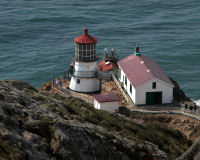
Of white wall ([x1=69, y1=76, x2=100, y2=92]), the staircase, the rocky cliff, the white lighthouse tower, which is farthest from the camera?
white wall ([x1=69, y1=76, x2=100, y2=92])

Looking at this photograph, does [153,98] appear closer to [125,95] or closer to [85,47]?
[125,95]

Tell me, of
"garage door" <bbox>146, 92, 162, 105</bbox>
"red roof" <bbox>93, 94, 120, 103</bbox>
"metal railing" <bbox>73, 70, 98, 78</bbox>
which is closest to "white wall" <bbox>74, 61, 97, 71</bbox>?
"metal railing" <bbox>73, 70, 98, 78</bbox>

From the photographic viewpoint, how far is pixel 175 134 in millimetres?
24688

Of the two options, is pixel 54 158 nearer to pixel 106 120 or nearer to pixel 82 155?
pixel 82 155

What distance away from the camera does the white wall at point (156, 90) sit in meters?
33.1

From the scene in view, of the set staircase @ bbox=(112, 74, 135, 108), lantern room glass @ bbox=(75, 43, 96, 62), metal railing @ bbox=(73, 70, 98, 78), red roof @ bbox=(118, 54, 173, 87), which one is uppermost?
lantern room glass @ bbox=(75, 43, 96, 62)

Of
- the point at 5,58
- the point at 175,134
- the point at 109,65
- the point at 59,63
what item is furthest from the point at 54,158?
the point at 5,58

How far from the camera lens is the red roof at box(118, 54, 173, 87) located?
110 ft

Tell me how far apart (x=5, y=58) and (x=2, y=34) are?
1344 centimetres

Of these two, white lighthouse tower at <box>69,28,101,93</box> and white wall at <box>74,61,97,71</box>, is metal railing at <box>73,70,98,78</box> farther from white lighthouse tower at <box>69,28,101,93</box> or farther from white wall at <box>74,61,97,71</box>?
white wall at <box>74,61,97,71</box>

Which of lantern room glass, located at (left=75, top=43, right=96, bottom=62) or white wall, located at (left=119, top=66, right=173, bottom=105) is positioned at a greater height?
lantern room glass, located at (left=75, top=43, right=96, bottom=62)

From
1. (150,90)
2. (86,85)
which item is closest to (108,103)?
(150,90)

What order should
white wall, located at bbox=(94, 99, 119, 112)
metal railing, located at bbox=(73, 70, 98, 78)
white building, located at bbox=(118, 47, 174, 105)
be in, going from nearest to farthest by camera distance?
white wall, located at bbox=(94, 99, 119, 112)
white building, located at bbox=(118, 47, 174, 105)
metal railing, located at bbox=(73, 70, 98, 78)

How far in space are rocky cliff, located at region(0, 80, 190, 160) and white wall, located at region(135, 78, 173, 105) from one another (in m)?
15.5
